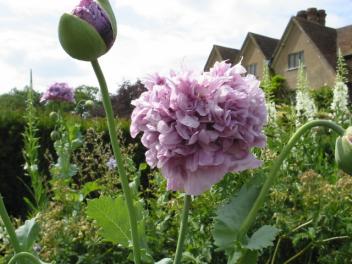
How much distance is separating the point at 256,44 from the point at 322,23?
3596 millimetres

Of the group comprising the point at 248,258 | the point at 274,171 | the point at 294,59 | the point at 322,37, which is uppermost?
the point at 322,37

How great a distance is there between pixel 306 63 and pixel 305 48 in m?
0.70

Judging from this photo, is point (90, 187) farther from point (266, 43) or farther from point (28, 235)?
point (266, 43)

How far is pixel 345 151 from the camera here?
2.70 ft

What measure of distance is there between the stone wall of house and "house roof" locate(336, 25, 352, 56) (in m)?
0.96

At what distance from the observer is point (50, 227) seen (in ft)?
6.14

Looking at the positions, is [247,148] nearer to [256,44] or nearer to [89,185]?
[89,185]

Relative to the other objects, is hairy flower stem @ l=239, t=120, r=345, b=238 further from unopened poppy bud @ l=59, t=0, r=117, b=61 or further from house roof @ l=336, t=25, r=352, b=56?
house roof @ l=336, t=25, r=352, b=56

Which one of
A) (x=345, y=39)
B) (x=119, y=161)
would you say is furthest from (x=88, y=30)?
(x=345, y=39)

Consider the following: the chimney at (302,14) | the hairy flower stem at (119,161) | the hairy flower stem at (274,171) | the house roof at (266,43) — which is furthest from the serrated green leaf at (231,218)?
the chimney at (302,14)

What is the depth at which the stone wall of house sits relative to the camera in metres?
21.4

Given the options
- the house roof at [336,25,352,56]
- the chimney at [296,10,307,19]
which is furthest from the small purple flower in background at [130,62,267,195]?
the chimney at [296,10,307,19]

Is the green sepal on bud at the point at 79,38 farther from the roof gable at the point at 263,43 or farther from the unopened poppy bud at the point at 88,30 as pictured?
the roof gable at the point at 263,43

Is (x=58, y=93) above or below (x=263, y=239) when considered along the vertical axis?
above
